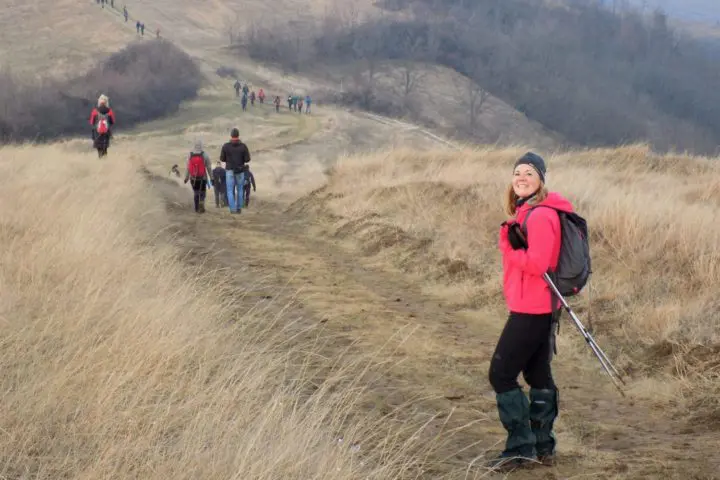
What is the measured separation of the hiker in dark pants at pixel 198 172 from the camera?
14766 mm

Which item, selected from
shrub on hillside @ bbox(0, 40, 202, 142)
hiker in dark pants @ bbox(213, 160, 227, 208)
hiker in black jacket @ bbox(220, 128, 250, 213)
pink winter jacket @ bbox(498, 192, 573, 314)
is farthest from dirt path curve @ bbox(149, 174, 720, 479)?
shrub on hillside @ bbox(0, 40, 202, 142)

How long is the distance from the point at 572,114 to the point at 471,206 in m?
128

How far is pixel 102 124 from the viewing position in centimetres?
1653

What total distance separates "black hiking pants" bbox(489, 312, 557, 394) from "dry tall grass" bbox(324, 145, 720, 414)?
4.72 feet

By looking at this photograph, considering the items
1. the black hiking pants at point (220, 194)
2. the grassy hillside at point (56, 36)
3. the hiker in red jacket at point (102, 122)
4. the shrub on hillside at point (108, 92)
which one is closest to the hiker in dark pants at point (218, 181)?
the black hiking pants at point (220, 194)

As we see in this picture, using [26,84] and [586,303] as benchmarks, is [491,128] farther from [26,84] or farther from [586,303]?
[586,303]

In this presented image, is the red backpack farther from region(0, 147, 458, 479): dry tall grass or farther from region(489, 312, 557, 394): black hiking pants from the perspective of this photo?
region(489, 312, 557, 394): black hiking pants

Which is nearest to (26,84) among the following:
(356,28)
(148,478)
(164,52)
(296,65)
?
(164,52)

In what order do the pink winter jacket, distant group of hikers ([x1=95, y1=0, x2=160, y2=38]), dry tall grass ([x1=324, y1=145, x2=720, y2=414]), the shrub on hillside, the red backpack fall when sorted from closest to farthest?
the pink winter jacket, dry tall grass ([x1=324, y1=145, x2=720, y2=414]), the red backpack, the shrub on hillside, distant group of hikers ([x1=95, y1=0, x2=160, y2=38])

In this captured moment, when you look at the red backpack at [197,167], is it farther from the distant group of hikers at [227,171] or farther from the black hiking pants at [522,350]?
the black hiking pants at [522,350]

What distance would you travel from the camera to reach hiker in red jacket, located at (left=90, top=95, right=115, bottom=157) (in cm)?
1602

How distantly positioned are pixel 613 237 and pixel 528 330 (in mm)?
4672

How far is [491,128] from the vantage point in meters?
114

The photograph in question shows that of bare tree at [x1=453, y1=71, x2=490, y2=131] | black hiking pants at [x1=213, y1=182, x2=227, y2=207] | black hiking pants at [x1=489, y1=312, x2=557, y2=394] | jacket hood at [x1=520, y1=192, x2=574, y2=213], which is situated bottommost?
bare tree at [x1=453, y1=71, x2=490, y2=131]
